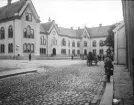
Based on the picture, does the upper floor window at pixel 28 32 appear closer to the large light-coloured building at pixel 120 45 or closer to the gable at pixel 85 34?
the large light-coloured building at pixel 120 45

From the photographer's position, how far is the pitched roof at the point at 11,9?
37.9m

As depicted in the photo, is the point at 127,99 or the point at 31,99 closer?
the point at 127,99

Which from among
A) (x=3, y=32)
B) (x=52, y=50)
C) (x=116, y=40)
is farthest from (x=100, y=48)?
(x=116, y=40)

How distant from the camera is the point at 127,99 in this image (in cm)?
516

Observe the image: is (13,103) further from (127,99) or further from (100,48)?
(100,48)

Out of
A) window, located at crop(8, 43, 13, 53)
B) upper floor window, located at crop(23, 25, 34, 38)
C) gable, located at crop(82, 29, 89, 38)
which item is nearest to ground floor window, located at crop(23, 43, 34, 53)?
upper floor window, located at crop(23, 25, 34, 38)

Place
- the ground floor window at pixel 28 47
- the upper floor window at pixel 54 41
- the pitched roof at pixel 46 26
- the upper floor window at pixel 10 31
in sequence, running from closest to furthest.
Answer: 1. the upper floor window at pixel 10 31
2. the ground floor window at pixel 28 47
3. the pitched roof at pixel 46 26
4. the upper floor window at pixel 54 41

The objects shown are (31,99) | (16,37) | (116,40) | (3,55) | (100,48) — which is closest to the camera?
(31,99)

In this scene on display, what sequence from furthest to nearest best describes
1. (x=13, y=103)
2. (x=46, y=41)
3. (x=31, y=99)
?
(x=46, y=41)
(x=31, y=99)
(x=13, y=103)

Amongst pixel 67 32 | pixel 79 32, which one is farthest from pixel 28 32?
pixel 79 32

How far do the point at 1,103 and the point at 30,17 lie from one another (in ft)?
119

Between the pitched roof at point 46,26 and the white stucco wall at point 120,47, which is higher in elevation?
the pitched roof at point 46,26

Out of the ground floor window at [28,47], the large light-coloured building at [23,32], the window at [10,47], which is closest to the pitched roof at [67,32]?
the large light-coloured building at [23,32]

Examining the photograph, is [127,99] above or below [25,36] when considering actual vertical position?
below
